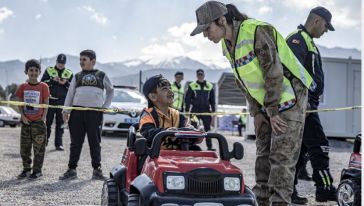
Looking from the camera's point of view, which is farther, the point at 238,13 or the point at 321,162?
the point at 321,162

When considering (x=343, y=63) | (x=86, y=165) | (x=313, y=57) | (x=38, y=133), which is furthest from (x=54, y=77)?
(x=343, y=63)

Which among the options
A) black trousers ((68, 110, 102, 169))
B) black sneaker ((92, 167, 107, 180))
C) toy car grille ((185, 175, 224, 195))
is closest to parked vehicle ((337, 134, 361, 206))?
toy car grille ((185, 175, 224, 195))

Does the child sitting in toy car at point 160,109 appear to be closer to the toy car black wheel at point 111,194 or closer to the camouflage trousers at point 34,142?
the toy car black wheel at point 111,194

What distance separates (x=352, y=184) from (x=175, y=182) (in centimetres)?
226

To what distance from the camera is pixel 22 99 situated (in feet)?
24.6

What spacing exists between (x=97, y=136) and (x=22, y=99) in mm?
1147

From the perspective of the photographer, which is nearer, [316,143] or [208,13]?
[208,13]

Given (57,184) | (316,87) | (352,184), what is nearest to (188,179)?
(352,184)

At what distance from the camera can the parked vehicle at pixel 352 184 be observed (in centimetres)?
500

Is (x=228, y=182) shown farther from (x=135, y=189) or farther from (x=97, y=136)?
(x=97, y=136)

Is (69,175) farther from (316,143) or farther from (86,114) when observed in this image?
(316,143)

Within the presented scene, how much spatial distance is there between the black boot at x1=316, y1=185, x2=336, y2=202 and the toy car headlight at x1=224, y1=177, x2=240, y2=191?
239 cm

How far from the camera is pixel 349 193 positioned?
16.7 ft

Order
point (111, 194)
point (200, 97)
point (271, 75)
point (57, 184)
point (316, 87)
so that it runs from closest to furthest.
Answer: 1. point (271, 75)
2. point (111, 194)
3. point (316, 87)
4. point (57, 184)
5. point (200, 97)
